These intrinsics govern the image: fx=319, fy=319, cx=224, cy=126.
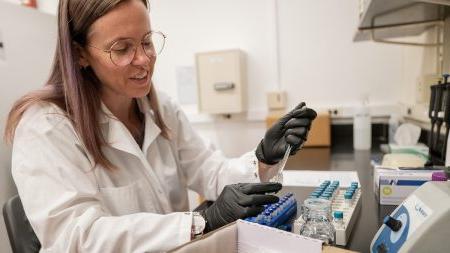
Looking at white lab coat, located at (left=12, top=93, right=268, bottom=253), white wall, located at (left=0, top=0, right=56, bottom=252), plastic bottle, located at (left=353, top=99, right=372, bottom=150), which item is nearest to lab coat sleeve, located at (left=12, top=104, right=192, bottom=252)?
white lab coat, located at (left=12, top=93, right=268, bottom=253)

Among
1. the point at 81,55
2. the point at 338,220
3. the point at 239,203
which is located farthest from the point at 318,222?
the point at 81,55

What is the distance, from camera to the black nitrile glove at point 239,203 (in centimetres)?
72

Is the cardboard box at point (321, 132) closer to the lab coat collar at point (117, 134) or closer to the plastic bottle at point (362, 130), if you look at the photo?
the plastic bottle at point (362, 130)

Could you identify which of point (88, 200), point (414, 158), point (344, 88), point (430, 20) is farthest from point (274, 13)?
point (88, 200)

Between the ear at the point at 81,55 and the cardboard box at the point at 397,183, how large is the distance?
0.90 metres

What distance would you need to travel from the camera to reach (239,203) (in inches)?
28.7

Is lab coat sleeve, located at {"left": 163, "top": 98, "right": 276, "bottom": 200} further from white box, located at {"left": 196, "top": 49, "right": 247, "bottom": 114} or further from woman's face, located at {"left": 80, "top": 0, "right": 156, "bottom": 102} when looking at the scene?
white box, located at {"left": 196, "top": 49, "right": 247, "bottom": 114}

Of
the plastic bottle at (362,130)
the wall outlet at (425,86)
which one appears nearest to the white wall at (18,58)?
the plastic bottle at (362,130)

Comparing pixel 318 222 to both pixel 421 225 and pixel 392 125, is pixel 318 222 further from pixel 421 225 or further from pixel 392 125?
pixel 392 125

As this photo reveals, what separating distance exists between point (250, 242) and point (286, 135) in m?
0.37

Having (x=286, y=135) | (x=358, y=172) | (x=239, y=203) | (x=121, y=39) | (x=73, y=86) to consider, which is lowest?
(x=358, y=172)

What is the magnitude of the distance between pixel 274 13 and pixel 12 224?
1758 mm

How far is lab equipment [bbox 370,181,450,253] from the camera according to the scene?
18.8 inches

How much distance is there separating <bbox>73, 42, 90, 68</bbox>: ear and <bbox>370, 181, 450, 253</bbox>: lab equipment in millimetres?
871
